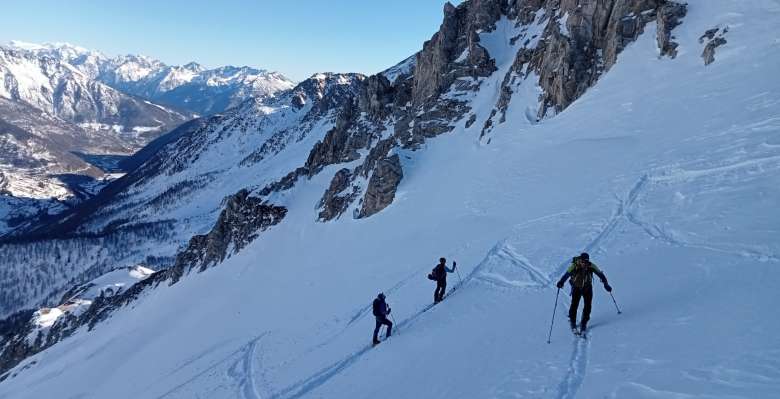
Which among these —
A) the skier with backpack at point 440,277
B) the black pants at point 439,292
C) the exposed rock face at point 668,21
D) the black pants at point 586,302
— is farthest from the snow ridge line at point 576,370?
the exposed rock face at point 668,21

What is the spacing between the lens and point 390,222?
1975 inches

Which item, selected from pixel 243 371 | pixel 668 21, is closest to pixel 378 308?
pixel 243 371

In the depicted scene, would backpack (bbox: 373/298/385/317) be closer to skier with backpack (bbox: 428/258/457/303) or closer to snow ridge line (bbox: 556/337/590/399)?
skier with backpack (bbox: 428/258/457/303)

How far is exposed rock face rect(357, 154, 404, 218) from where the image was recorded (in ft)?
188

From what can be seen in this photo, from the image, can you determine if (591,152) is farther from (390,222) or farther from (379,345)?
(379,345)

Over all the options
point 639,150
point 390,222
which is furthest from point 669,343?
point 390,222

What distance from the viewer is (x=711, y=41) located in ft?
140

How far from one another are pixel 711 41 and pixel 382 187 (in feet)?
110

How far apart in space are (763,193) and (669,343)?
12458 mm

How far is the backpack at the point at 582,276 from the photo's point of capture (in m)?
14.5

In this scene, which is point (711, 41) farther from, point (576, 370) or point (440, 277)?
point (576, 370)

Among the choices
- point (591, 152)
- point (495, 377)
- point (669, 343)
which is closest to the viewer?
point (669, 343)

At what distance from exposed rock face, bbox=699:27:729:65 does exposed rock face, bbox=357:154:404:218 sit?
103 ft

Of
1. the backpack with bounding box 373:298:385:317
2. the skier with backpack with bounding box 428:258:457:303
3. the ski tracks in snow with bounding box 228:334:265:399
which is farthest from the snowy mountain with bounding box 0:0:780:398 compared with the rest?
the backpack with bounding box 373:298:385:317
